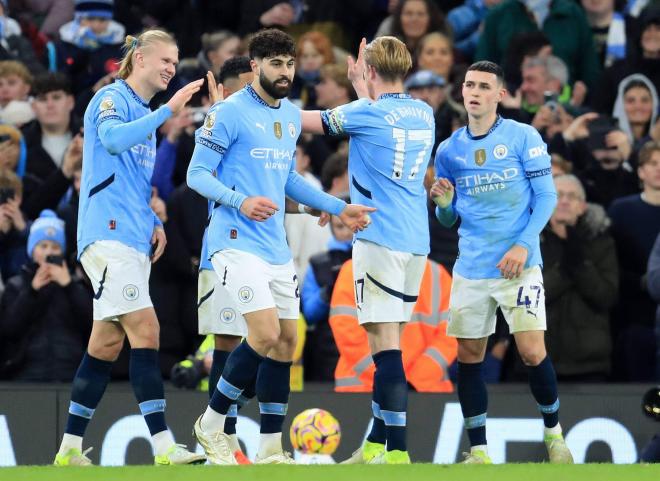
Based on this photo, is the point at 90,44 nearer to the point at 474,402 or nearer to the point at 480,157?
the point at 480,157

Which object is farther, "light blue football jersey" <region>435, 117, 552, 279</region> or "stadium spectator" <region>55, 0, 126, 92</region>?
"stadium spectator" <region>55, 0, 126, 92</region>

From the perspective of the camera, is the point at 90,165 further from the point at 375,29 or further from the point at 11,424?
the point at 375,29

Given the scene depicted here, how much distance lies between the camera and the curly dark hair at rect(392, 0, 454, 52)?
16469 millimetres

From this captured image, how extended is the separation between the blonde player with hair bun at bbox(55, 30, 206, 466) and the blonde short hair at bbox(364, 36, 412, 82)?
1130 millimetres

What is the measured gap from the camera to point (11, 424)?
12.3 metres

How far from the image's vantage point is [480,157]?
10.6m

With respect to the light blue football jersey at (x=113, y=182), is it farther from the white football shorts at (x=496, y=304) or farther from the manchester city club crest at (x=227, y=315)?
the white football shorts at (x=496, y=304)

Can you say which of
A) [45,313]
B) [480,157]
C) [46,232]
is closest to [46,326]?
[45,313]

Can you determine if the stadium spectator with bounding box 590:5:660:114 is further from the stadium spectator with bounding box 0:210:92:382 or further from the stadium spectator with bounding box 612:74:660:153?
the stadium spectator with bounding box 0:210:92:382

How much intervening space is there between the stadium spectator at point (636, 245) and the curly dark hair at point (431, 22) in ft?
11.6

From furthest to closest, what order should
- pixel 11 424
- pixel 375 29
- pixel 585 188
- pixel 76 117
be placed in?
pixel 375 29 < pixel 76 117 < pixel 585 188 < pixel 11 424

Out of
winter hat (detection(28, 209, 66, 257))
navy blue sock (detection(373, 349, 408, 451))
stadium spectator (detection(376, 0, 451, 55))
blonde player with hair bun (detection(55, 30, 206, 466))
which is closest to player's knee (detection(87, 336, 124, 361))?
blonde player with hair bun (detection(55, 30, 206, 466))

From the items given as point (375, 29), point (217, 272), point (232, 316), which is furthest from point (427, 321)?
point (375, 29)

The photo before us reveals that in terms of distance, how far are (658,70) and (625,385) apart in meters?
4.70
